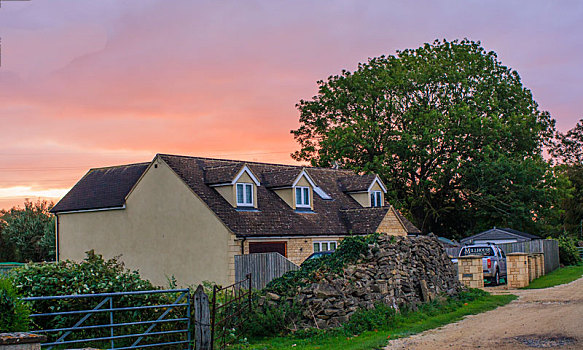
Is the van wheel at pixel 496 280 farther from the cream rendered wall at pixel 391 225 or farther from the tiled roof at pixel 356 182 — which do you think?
the tiled roof at pixel 356 182

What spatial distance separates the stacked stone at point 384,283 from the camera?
17.2m

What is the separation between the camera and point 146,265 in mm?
33125

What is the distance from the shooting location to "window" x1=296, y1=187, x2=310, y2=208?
36.0 meters

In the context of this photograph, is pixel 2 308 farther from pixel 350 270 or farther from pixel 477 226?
pixel 477 226

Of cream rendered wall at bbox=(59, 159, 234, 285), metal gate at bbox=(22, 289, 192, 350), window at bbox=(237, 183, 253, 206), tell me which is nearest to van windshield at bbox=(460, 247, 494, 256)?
window at bbox=(237, 183, 253, 206)

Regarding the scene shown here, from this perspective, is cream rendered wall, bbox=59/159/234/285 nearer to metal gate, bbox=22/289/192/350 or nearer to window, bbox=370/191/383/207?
metal gate, bbox=22/289/192/350

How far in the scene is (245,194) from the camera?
108ft

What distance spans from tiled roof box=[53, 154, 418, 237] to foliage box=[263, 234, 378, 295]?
34.8ft

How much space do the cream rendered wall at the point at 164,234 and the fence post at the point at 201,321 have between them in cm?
1525

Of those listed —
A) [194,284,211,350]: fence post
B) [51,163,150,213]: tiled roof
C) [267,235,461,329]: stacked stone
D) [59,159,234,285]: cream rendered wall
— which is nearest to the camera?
[194,284,211,350]: fence post

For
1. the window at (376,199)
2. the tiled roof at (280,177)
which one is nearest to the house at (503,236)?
the window at (376,199)

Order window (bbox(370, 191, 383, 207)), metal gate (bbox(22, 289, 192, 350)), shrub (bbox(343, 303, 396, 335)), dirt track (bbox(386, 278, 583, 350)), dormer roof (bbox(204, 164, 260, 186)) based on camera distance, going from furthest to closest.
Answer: window (bbox(370, 191, 383, 207)) < dormer roof (bbox(204, 164, 260, 186)) < shrub (bbox(343, 303, 396, 335)) < dirt track (bbox(386, 278, 583, 350)) < metal gate (bbox(22, 289, 192, 350))

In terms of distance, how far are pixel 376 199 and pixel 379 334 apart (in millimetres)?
26450

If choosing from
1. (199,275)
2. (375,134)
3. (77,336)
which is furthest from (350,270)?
(375,134)
